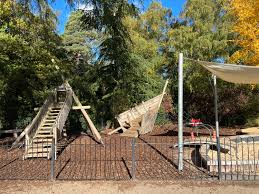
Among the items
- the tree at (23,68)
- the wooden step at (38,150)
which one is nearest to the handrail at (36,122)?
the wooden step at (38,150)

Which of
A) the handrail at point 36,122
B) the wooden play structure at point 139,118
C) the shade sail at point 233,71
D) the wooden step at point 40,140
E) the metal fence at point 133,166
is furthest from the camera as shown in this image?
the wooden play structure at point 139,118

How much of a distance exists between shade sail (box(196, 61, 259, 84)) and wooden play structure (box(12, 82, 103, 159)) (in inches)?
184

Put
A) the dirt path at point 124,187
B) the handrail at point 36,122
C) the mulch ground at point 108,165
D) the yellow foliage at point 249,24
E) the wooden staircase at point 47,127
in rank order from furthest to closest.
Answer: the yellow foliage at point 249,24
the handrail at point 36,122
the wooden staircase at point 47,127
the mulch ground at point 108,165
the dirt path at point 124,187

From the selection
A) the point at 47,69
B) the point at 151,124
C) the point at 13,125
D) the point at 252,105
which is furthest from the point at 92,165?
the point at 252,105

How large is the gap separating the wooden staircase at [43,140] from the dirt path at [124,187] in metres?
3.48

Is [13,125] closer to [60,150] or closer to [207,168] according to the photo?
[60,150]

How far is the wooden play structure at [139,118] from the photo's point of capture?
62.6 feet

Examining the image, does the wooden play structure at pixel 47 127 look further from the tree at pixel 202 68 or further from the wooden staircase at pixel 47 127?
the tree at pixel 202 68

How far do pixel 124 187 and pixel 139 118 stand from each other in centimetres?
1250

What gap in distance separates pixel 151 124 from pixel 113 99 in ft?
9.16

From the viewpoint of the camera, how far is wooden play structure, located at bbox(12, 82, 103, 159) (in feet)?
39.1

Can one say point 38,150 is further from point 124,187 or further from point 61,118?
point 124,187

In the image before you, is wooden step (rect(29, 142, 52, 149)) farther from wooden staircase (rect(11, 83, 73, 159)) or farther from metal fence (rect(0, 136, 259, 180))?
metal fence (rect(0, 136, 259, 180))

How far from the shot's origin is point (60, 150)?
44.4 ft
